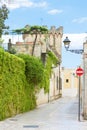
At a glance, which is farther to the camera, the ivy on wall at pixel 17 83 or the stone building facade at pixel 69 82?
the stone building facade at pixel 69 82

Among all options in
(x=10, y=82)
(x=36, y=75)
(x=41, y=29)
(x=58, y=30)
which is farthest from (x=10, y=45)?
(x=58, y=30)

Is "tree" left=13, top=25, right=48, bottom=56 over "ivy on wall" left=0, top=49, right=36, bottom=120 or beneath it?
over

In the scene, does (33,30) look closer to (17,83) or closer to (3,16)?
(3,16)

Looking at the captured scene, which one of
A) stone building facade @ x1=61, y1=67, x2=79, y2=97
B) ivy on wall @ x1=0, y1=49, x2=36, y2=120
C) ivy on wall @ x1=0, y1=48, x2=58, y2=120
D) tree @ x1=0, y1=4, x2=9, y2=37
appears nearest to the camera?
ivy on wall @ x1=0, y1=49, x2=36, y2=120

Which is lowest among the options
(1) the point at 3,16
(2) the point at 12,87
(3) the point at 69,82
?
(3) the point at 69,82

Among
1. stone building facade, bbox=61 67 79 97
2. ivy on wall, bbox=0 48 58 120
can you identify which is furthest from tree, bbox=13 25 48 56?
stone building facade, bbox=61 67 79 97

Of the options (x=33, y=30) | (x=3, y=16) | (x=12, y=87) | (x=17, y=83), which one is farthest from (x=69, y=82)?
(x=12, y=87)

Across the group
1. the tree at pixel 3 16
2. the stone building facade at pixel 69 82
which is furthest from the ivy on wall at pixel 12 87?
the stone building facade at pixel 69 82

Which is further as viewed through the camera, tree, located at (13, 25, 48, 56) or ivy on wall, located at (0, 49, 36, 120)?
tree, located at (13, 25, 48, 56)

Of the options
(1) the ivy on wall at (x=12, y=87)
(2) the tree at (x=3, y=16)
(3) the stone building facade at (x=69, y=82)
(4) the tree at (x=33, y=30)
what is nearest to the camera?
(1) the ivy on wall at (x=12, y=87)

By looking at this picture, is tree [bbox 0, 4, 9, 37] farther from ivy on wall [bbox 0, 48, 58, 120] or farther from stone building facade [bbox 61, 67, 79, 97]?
stone building facade [bbox 61, 67, 79, 97]

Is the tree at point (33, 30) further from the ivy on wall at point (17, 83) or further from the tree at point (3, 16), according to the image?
the tree at point (3, 16)

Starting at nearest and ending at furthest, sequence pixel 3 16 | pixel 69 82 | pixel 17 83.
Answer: pixel 17 83 < pixel 3 16 < pixel 69 82

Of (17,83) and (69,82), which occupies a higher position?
(17,83)
